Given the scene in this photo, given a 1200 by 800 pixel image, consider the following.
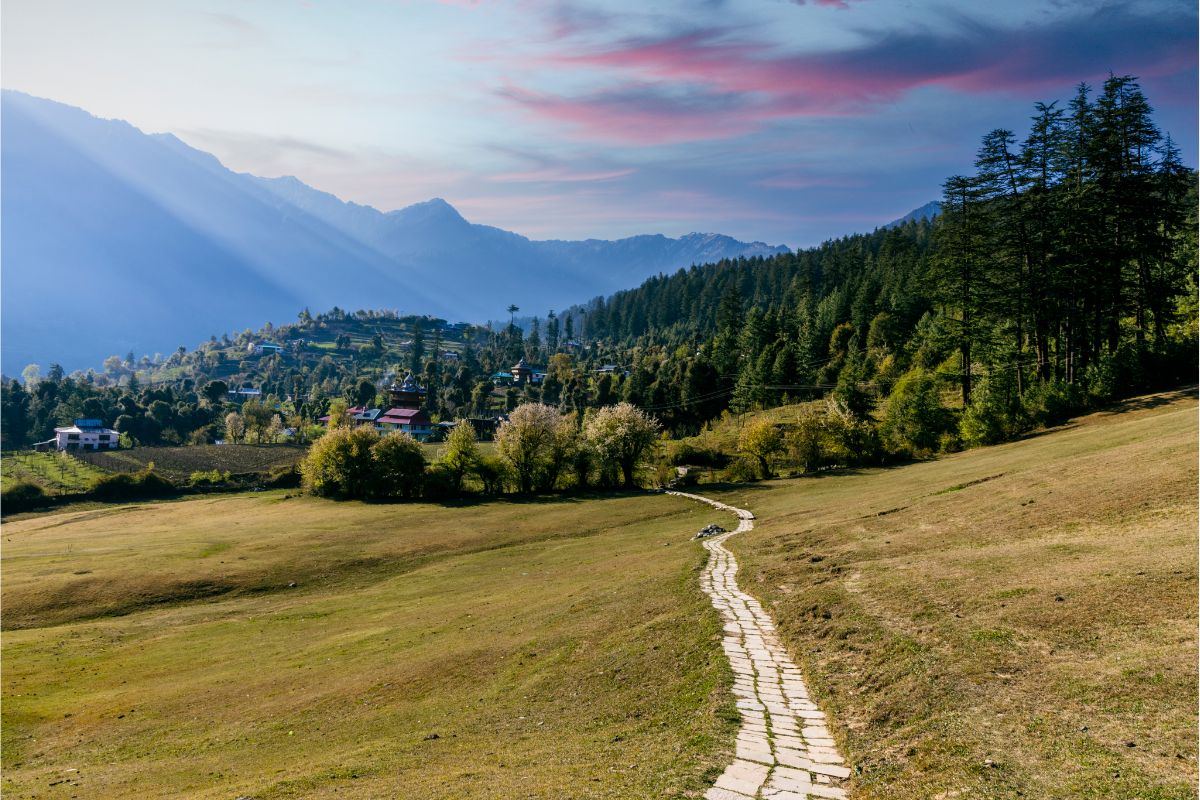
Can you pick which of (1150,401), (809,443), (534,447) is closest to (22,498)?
(534,447)

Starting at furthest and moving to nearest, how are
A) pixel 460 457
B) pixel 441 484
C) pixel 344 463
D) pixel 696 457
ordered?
pixel 696 457
pixel 344 463
pixel 460 457
pixel 441 484

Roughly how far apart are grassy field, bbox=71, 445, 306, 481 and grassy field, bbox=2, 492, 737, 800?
3029 inches

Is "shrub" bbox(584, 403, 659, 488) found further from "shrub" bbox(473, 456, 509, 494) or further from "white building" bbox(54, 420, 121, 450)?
"white building" bbox(54, 420, 121, 450)

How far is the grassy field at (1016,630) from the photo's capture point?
10.3m

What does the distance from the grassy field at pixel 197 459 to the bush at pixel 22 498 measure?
20.8m

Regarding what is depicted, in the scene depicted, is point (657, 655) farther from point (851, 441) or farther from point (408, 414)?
point (408, 414)

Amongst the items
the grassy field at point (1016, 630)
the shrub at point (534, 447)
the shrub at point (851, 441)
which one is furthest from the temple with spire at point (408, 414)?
the grassy field at point (1016, 630)

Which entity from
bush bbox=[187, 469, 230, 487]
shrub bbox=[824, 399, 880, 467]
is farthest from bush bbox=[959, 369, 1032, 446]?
bush bbox=[187, 469, 230, 487]

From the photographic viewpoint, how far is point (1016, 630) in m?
14.8

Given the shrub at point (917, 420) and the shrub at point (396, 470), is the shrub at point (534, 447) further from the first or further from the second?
the shrub at point (917, 420)

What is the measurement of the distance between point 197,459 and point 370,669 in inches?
5409

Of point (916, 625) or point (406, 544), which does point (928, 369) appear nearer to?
point (406, 544)

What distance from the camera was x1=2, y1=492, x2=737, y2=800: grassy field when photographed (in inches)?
556

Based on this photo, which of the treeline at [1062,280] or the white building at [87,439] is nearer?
the treeline at [1062,280]
